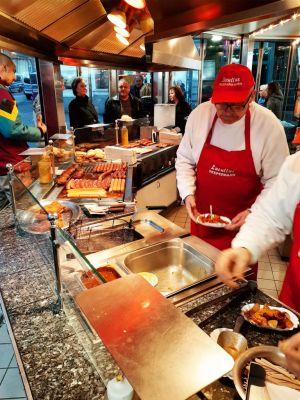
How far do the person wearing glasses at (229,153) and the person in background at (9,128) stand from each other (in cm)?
163

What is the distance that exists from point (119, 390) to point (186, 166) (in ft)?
6.50

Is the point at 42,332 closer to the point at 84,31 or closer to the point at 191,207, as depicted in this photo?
the point at 191,207

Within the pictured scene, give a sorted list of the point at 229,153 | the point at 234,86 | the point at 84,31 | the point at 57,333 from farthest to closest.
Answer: the point at 84,31
the point at 229,153
the point at 234,86
the point at 57,333

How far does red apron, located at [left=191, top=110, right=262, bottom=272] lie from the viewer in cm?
228

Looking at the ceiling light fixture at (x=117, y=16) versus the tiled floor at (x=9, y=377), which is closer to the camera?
the tiled floor at (x=9, y=377)

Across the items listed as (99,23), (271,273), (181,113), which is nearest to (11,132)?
(99,23)

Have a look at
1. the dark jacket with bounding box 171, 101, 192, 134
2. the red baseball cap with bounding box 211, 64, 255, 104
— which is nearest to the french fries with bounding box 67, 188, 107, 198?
the red baseball cap with bounding box 211, 64, 255, 104

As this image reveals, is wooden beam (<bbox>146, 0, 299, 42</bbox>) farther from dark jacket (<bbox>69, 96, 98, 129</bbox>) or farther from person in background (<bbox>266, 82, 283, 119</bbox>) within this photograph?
person in background (<bbox>266, 82, 283, 119</bbox>)

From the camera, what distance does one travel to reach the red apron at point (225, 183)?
2.28 m

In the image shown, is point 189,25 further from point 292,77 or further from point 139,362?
point 292,77

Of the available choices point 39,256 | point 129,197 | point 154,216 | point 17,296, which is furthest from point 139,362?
point 129,197

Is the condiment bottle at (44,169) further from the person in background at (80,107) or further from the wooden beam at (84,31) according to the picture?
the person in background at (80,107)

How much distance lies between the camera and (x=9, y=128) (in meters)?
3.03

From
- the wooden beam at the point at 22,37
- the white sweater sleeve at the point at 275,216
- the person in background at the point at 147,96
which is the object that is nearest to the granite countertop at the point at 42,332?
the white sweater sleeve at the point at 275,216
